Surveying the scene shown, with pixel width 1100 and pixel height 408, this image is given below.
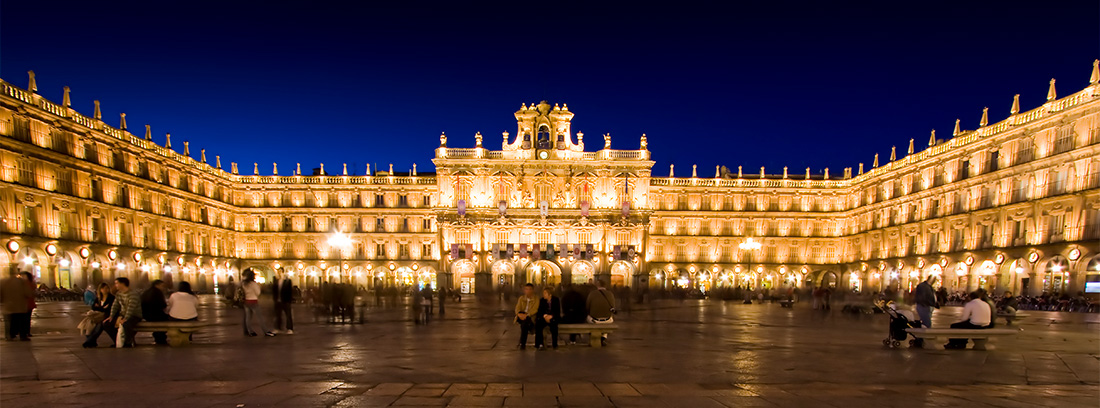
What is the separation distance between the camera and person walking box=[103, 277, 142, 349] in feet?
44.0

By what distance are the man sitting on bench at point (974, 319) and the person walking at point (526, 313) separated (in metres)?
8.51

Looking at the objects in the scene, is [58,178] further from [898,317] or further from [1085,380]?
[1085,380]

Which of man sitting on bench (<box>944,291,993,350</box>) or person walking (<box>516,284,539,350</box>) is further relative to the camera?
man sitting on bench (<box>944,291,993,350</box>)

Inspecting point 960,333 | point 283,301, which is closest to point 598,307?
point 960,333

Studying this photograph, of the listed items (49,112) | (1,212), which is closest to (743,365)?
(1,212)

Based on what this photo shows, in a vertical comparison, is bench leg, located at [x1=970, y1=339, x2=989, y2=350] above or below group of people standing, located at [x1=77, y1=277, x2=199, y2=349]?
below

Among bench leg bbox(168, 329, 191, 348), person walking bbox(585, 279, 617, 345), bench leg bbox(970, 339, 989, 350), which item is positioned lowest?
bench leg bbox(970, 339, 989, 350)

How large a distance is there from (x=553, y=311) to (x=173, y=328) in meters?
7.72

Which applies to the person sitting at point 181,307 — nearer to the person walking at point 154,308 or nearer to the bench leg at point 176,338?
the person walking at point 154,308

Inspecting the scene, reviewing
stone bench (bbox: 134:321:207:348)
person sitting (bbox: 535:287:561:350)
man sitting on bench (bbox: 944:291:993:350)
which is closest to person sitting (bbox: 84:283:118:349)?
stone bench (bbox: 134:321:207:348)

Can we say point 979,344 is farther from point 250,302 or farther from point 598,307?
point 250,302

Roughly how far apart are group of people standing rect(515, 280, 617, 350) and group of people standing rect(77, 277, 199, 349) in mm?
6842

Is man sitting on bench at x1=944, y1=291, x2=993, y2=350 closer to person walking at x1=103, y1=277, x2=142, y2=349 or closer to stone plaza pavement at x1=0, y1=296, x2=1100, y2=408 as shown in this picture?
stone plaza pavement at x1=0, y1=296, x2=1100, y2=408

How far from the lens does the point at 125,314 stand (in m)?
13.4
